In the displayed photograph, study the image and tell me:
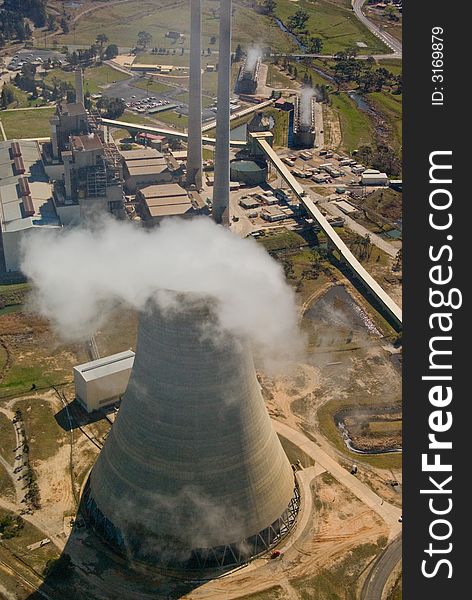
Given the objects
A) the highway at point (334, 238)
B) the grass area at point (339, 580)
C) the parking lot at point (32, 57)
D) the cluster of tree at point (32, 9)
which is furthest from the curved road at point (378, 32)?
the grass area at point (339, 580)

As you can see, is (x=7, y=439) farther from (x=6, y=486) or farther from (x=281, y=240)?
(x=281, y=240)

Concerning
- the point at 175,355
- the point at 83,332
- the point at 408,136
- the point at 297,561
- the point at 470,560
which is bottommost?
the point at 297,561

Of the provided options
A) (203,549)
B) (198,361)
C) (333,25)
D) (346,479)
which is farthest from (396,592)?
(333,25)

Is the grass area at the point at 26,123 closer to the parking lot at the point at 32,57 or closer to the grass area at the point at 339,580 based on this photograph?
the parking lot at the point at 32,57

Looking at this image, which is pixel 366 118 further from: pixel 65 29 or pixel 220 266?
pixel 220 266

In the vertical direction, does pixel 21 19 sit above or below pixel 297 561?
above

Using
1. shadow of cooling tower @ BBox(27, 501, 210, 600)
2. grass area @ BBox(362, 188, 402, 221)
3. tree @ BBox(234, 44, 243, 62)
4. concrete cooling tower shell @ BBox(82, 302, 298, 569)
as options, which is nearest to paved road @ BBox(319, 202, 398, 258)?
grass area @ BBox(362, 188, 402, 221)

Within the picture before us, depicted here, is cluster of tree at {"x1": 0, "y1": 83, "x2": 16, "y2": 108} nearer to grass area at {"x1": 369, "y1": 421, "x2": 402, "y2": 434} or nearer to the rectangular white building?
the rectangular white building

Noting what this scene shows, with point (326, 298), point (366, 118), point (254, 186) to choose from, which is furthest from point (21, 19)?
point (326, 298)
